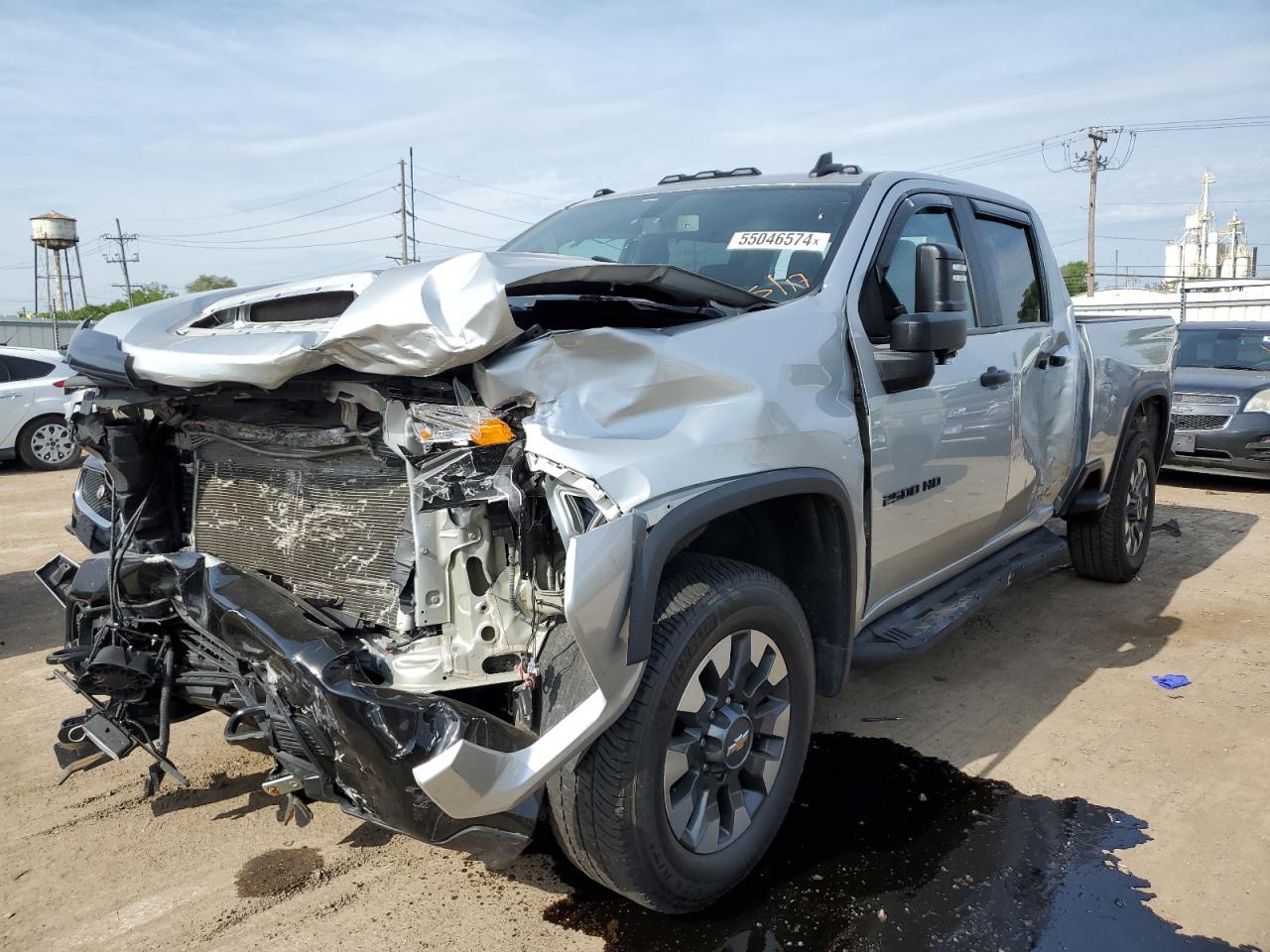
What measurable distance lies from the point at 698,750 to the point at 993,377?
2.14 metres

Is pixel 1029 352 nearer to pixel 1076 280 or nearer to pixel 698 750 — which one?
pixel 698 750

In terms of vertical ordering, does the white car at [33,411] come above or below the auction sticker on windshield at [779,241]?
below

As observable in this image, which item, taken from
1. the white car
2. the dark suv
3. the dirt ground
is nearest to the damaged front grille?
the dirt ground

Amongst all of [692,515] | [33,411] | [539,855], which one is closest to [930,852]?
[539,855]

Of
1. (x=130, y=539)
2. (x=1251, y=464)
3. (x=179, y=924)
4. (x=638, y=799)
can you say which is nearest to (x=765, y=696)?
(x=638, y=799)

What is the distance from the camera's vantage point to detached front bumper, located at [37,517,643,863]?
2.17 m

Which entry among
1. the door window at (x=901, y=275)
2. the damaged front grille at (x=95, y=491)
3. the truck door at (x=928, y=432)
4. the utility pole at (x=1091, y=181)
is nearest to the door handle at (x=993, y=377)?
the truck door at (x=928, y=432)

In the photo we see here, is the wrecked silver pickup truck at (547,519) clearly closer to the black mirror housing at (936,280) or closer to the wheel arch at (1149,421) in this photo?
the black mirror housing at (936,280)

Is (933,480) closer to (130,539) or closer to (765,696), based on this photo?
→ (765,696)

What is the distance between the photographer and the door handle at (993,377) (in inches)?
153

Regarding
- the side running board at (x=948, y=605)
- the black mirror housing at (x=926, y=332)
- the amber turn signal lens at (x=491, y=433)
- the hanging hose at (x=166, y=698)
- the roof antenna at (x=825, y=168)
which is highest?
the roof antenna at (x=825, y=168)

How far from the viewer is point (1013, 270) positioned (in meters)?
4.62

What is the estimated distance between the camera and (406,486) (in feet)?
8.66

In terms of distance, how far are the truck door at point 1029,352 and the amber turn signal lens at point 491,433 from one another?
2586 mm
